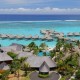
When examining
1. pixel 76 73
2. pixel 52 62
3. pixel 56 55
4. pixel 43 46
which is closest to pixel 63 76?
pixel 76 73

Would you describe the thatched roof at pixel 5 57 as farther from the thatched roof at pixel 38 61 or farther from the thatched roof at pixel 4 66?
the thatched roof at pixel 38 61

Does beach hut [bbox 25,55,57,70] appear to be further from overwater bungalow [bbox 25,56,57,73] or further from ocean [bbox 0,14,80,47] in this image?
ocean [bbox 0,14,80,47]

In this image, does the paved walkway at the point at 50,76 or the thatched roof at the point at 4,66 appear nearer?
the paved walkway at the point at 50,76

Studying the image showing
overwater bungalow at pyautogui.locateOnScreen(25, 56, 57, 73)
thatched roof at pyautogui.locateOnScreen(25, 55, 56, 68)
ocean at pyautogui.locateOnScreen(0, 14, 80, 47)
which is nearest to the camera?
overwater bungalow at pyautogui.locateOnScreen(25, 56, 57, 73)

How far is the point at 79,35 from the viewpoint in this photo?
48469 millimetres

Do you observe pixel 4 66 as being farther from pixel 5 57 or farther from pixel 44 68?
pixel 44 68

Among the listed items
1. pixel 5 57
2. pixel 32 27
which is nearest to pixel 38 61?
pixel 5 57

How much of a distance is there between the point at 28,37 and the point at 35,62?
2158cm

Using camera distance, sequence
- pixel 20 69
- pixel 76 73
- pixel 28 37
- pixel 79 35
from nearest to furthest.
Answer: pixel 76 73, pixel 20 69, pixel 28 37, pixel 79 35

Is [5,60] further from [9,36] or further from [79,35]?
[79,35]

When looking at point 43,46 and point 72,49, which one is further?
point 43,46

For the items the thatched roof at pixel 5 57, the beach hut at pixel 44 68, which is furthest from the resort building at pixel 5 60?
the beach hut at pixel 44 68

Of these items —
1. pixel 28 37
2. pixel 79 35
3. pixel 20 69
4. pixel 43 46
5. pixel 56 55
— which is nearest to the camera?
pixel 20 69

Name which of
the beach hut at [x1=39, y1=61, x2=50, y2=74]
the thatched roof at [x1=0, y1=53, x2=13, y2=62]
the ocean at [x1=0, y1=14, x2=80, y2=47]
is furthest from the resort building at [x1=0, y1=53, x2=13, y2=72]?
the ocean at [x1=0, y1=14, x2=80, y2=47]
